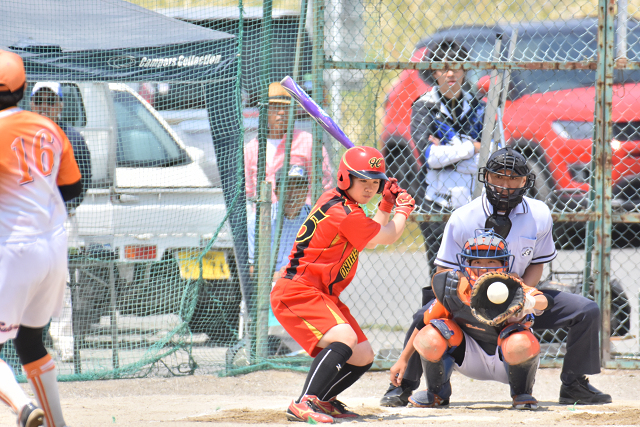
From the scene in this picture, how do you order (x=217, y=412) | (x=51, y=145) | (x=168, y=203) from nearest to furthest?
(x=51, y=145) → (x=217, y=412) → (x=168, y=203)

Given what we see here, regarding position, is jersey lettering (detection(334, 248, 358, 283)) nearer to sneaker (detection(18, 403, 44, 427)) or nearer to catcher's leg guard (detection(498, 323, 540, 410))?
catcher's leg guard (detection(498, 323, 540, 410))

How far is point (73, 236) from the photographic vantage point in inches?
219

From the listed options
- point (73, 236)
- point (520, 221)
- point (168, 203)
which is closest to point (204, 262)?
point (168, 203)

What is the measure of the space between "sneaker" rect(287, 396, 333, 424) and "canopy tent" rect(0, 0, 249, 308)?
1.75 metres

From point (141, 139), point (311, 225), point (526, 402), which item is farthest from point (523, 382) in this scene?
point (141, 139)

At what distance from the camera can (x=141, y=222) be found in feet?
18.6

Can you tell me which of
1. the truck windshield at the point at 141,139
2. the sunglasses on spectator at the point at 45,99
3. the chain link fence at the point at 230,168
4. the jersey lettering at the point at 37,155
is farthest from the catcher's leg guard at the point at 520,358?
the sunglasses on spectator at the point at 45,99

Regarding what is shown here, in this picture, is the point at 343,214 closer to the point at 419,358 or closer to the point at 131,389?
the point at 419,358

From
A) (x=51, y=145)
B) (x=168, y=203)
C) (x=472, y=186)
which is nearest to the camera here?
(x=51, y=145)

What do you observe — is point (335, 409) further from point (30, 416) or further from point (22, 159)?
point (22, 159)

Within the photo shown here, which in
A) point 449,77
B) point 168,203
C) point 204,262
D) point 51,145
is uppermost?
point 449,77

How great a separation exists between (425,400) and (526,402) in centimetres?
55

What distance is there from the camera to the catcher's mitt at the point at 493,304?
3.66 metres

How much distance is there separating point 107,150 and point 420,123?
248 centimetres
